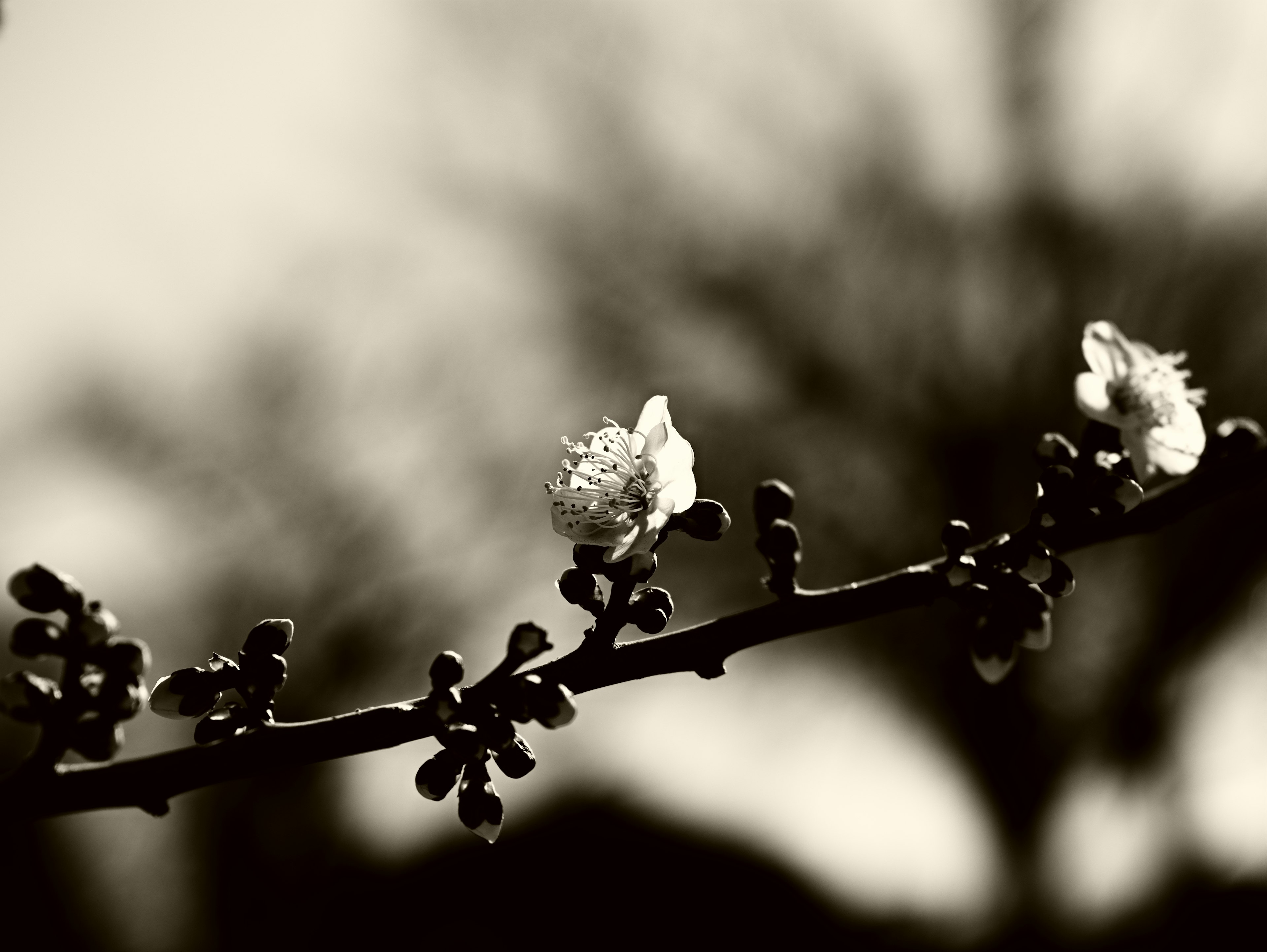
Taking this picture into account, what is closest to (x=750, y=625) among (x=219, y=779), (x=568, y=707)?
(x=568, y=707)

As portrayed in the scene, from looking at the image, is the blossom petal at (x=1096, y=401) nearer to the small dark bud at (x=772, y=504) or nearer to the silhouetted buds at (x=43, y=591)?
the small dark bud at (x=772, y=504)

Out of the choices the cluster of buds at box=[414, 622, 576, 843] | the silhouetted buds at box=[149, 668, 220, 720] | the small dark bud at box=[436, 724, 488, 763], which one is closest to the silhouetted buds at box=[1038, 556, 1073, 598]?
the cluster of buds at box=[414, 622, 576, 843]

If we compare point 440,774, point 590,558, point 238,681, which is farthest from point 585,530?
point 238,681

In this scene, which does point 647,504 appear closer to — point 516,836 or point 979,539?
point 516,836

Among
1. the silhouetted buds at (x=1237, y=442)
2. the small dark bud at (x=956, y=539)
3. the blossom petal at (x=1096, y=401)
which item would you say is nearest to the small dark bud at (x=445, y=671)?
the small dark bud at (x=956, y=539)

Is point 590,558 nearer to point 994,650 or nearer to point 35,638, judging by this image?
point 994,650

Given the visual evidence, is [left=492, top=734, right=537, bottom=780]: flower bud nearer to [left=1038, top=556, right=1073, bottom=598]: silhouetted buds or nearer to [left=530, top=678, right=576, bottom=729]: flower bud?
[left=530, top=678, right=576, bottom=729]: flower bud
